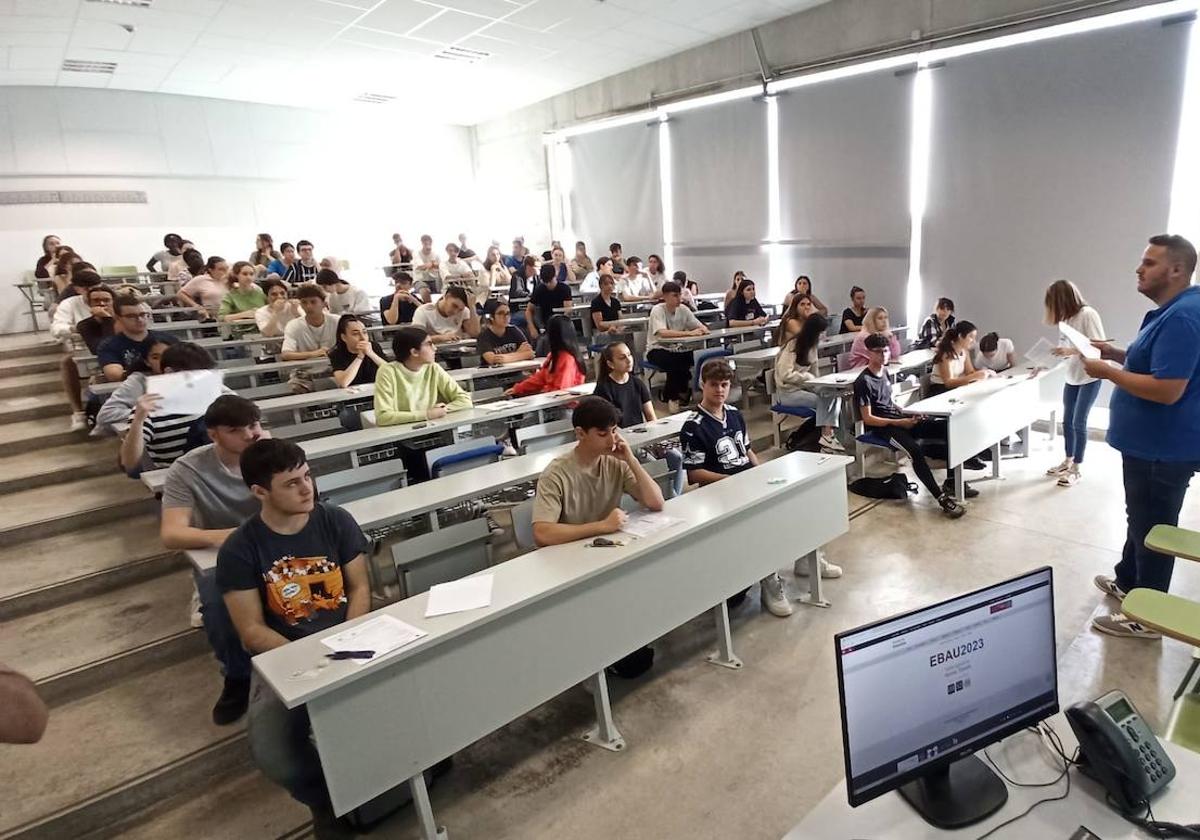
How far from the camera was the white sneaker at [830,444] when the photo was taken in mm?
5359

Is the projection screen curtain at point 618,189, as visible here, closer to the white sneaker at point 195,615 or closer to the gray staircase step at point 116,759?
the white sneaker at point 195,615

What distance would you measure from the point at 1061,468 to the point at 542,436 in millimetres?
3831

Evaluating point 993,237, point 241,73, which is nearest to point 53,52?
point 241,73

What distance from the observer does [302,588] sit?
7.12 ft

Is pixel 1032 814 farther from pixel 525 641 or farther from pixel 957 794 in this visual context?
pixel 525 641

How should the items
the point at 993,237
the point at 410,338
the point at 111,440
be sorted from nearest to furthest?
1. the point at 410,338
2. the point at 111,440
3. the point at 993,237

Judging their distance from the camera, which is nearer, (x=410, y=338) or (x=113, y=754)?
(x=113, y=754)

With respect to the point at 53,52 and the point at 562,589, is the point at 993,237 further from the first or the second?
the point at 53,52

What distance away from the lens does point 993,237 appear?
682cm

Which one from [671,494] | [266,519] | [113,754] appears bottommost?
[113,754]

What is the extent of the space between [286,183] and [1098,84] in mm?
11317

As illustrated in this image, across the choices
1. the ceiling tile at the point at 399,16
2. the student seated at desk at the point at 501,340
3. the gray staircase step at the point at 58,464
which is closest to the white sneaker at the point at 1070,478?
the student seated at desk at the point at 501,340

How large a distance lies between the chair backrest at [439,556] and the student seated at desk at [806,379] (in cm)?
343

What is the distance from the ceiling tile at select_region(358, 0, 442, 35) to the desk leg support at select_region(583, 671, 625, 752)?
7.05 metres
